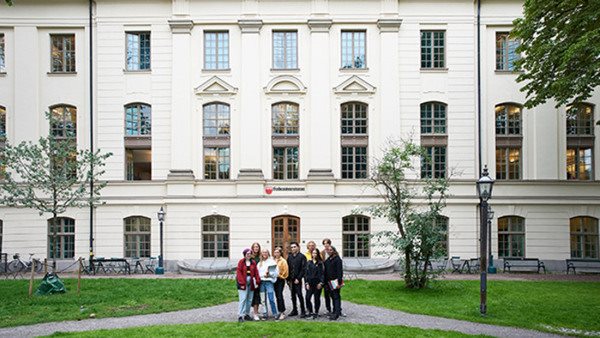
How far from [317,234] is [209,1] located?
43.1ft

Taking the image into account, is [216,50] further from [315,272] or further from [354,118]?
[315,272]

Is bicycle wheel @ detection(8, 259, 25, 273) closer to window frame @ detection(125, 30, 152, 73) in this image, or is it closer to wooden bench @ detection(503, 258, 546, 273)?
window frame @ detection(125, 30, 152, 73)

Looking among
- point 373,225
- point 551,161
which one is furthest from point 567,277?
point 373,225

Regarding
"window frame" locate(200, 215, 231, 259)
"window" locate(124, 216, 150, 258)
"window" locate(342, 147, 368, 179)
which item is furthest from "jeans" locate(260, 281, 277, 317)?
"window" locate(124, 216, 150, 258)

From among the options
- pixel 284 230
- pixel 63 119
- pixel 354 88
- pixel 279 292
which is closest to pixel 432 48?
pixel 354 88

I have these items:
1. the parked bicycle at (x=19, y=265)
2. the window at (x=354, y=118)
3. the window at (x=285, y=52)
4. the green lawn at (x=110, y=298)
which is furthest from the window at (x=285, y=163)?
the parked bicycle at (x=19, y=265)

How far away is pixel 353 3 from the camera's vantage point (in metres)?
24.6

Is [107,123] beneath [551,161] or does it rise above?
above

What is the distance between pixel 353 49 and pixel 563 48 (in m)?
10.3

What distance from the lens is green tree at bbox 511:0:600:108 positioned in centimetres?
1612

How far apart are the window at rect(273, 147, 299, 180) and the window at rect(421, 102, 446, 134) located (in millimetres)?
6797

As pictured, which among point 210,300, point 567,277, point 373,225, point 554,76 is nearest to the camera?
point 210,300

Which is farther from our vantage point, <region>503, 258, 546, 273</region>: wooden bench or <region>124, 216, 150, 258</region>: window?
<region>124, 216, 150, 258</region>: window

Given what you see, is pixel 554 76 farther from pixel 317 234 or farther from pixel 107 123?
pixel 107 123
